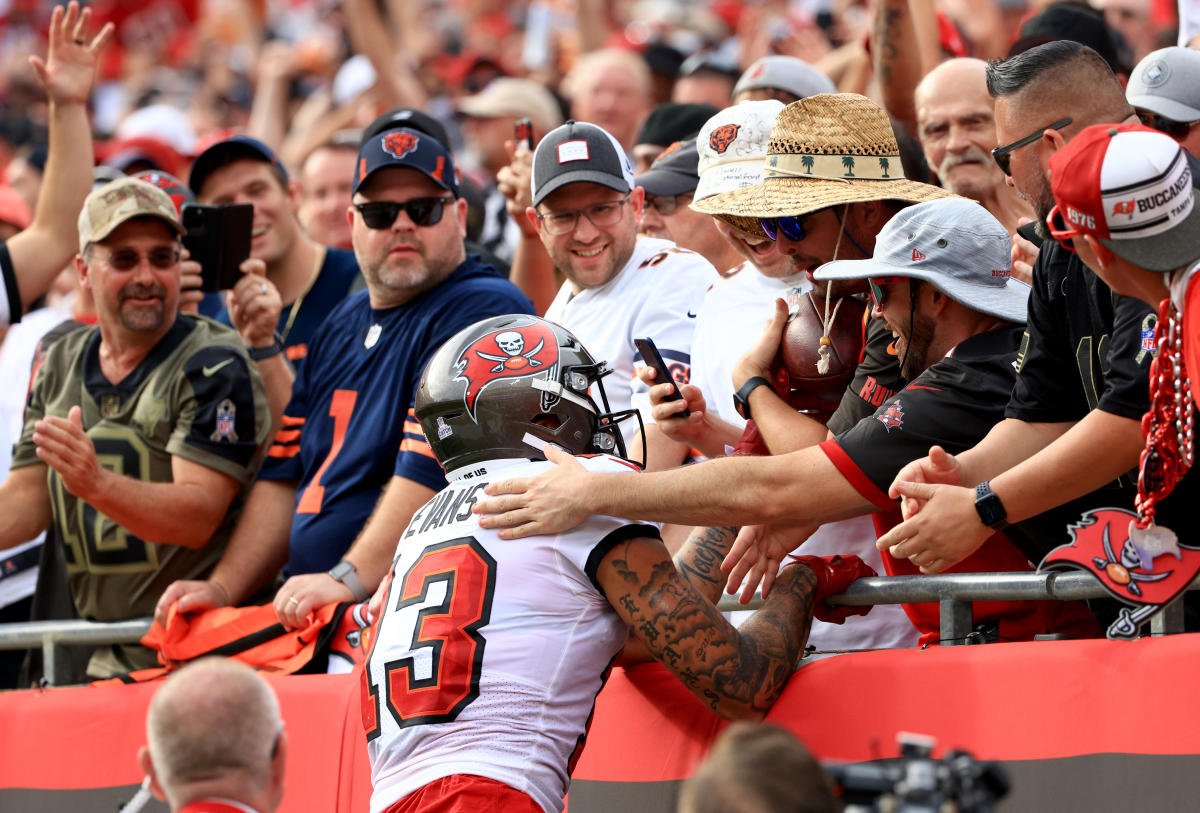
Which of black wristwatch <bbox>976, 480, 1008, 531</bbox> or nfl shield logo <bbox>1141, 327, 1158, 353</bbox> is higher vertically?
nfl shield logo <bbox>1141, 327, 1158, 353</bbox>

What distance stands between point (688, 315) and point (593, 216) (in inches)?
22.6

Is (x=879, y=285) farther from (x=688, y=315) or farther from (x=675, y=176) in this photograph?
(x=675, y=176)

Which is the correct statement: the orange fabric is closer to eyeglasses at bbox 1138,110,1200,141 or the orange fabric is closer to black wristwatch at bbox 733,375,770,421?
black wristwatch at bbox 733,375,770,421

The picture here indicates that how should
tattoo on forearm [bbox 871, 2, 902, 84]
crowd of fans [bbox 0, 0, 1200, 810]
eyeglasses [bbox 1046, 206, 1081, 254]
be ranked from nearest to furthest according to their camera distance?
eyeglasses [bbox 1046, 206, 1081, 254]
crowd of fans [bbox 0, 0, 1200, 810]
tattoo on forearm [bbox 871, 2, 902, 84]

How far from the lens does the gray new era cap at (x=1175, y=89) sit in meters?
5.16

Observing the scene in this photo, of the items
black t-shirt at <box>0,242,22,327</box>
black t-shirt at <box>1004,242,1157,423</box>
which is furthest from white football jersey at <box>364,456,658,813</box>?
black t-shirt at <box>0,242,22,327</box>

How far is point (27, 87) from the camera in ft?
53.0

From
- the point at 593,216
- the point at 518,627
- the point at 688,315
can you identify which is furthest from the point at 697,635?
the point at 593,216

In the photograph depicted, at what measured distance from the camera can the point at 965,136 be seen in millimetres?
6262

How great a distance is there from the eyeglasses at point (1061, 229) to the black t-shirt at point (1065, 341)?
0.23 meters

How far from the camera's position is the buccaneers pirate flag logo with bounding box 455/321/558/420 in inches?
175

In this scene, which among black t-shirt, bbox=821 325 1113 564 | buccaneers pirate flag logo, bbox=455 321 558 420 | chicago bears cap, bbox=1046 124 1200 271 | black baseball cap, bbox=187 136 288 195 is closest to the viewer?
chicago bears cap, bbox=1046 124 1200 271

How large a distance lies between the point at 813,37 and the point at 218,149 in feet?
12.7

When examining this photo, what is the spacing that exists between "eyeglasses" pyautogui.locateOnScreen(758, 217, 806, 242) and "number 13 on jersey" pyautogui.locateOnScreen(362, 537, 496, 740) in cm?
145
